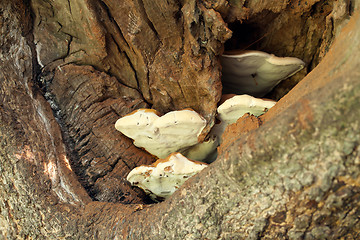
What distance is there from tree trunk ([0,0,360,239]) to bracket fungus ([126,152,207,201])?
Answer: 7.9 inches

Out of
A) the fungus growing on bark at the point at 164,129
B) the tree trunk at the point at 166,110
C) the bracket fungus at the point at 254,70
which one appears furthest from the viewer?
the bracket fungus at the point at 254,70

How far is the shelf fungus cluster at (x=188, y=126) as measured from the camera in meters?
2.08

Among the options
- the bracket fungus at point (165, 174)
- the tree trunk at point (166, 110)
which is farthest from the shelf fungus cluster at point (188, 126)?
the tree trunk at point (166, 110)

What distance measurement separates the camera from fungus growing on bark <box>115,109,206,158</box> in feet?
6.74

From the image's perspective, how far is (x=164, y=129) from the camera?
210 cm

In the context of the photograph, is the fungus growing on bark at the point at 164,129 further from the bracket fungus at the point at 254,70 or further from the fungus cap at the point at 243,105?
the bracket fungus at the point at 254,70

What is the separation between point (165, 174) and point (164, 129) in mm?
308

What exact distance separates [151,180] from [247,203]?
964mm

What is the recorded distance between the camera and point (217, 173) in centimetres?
149

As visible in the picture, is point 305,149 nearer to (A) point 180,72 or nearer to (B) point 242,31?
(A) point 180,72

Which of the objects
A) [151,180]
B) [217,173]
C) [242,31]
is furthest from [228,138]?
[242,31]

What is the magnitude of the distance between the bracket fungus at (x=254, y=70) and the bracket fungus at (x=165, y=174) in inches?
31.5

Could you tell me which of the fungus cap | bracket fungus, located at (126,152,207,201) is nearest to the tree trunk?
→ the fungus cap

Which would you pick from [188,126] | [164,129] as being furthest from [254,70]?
[164,129]
